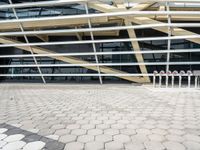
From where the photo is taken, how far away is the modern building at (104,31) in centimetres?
1433

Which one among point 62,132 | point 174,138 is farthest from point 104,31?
point 174,138

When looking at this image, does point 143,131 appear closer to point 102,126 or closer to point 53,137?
point 102,126

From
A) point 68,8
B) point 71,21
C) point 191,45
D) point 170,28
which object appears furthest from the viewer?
point 191,45

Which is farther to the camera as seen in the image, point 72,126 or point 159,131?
point 72,126

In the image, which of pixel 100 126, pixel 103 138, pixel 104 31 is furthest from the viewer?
pixel 104 31

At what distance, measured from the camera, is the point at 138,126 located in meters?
5.75

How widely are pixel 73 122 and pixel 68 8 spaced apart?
13.3 metres

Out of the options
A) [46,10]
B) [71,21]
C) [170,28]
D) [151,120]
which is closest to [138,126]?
[151,120]

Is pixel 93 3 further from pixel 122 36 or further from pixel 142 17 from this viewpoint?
pixel 122 36

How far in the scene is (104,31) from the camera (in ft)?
54.9

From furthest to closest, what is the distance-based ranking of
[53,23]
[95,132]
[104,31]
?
[104,31] → [53,23] → [95,132]

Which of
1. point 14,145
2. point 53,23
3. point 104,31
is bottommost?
point 14,145

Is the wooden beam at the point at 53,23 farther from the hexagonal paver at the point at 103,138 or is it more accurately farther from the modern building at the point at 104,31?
the hexagonal paver at the point at 103,138

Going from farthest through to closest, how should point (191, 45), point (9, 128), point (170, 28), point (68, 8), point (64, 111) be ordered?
point (191, 45)
point (68, 8)
point (170, 28)
point (64, 111)
point (9, 128)
